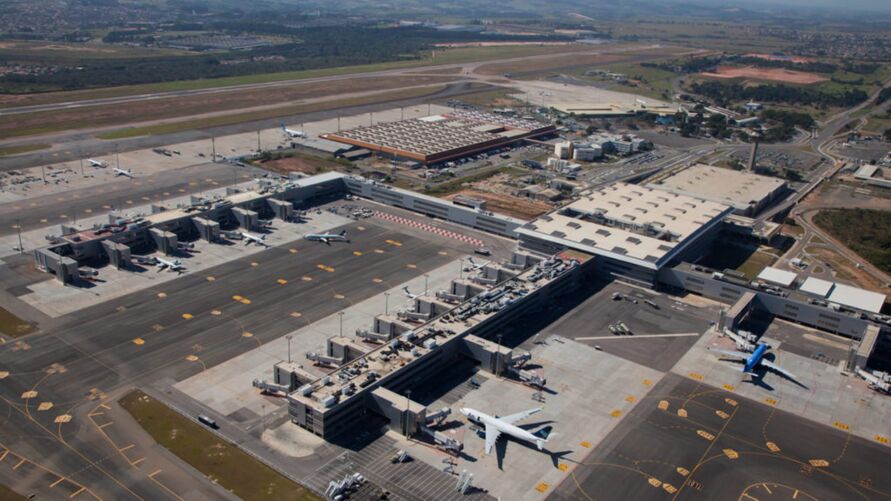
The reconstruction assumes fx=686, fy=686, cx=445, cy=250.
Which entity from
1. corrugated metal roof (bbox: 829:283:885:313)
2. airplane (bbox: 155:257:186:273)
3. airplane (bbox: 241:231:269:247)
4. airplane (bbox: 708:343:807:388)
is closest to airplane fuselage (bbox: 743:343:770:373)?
airplane (bbox: 708:343:807:388)

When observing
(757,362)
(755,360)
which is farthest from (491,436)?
(757,362)

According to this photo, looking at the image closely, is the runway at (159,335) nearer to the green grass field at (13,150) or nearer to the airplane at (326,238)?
the airplane at (326,238)

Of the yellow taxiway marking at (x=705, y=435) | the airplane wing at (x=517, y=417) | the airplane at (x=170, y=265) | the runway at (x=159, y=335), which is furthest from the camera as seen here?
the airplane at (x=170, y=265)

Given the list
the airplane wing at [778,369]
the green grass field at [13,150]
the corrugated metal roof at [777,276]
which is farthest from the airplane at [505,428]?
the green grass field at [13,150]

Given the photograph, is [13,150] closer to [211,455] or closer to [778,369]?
[211,455]

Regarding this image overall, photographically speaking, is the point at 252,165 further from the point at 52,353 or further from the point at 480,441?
the point at 480,441
